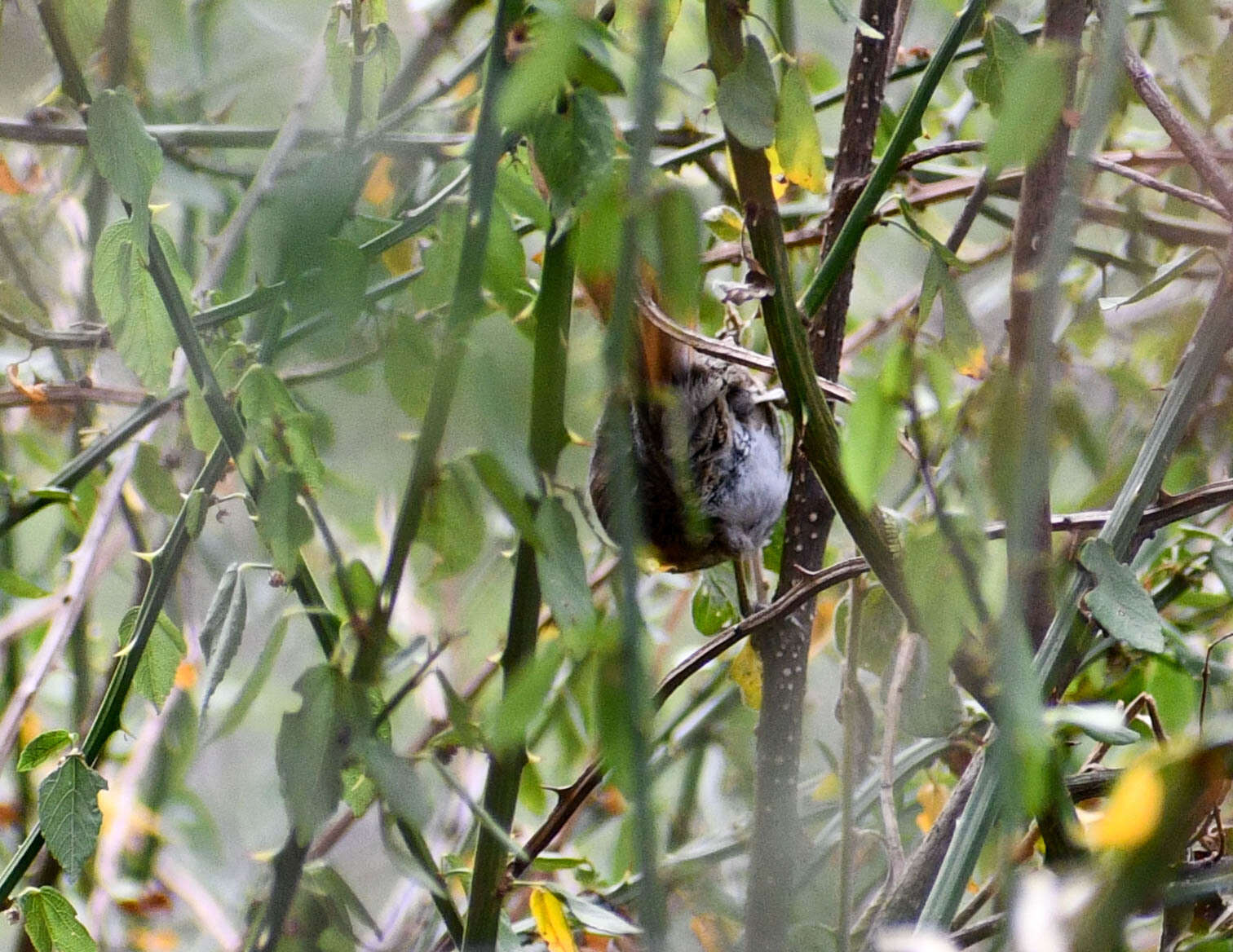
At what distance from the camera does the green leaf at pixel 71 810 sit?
1.68ft

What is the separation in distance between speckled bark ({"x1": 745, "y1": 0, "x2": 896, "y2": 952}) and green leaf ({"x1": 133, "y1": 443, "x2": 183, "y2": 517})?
342 millimetres

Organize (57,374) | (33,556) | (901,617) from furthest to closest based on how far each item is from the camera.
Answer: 1. (33,556)
2. (57,374)
3. (901,617)

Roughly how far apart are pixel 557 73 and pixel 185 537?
0.38m

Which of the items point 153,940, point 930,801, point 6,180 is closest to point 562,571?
point 930,801

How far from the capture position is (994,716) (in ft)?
1.50

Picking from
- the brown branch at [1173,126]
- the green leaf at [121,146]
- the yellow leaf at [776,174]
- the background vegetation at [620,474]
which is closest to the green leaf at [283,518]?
the background vegetation at [620,474]

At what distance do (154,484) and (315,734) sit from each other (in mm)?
360

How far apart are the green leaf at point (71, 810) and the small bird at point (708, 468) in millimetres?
272

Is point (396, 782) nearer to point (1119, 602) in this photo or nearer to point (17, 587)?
point (1119, 602)

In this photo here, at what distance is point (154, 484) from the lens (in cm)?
69

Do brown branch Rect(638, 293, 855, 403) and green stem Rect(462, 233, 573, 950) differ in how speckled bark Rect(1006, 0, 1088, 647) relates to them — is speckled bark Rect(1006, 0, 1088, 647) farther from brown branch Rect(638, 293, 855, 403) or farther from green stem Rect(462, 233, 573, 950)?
green stem Rect(462, 233, 573, 950)

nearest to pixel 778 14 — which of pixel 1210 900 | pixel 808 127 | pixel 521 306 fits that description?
pixel 808 127

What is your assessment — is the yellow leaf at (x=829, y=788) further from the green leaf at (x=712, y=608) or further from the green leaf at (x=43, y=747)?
the green leaf at (x=43, y=747)

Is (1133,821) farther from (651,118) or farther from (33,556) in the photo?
(33,556)
